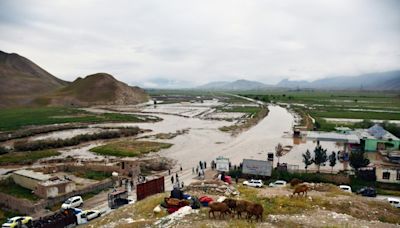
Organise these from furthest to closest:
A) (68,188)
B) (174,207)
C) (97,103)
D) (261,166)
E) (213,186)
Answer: (97,103) < (261,166) < (68,188) < (213,186) < (174,207)

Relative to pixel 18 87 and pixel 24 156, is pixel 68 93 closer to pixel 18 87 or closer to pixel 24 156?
pixel 18 87

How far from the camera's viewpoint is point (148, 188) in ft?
78.8

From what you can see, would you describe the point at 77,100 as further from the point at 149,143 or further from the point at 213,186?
the point at 213,186

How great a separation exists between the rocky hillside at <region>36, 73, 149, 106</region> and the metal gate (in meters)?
111

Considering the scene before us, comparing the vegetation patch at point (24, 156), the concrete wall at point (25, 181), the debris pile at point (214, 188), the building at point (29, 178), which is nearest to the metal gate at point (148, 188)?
the debris pile at point (214, 188)

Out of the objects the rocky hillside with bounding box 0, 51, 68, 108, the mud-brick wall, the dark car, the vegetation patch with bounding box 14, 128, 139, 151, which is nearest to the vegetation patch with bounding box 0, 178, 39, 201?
the mud-brick wall

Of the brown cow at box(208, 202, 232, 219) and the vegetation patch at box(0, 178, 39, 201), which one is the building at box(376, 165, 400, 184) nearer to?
the brown cow at box(208, 202, 232, 219)

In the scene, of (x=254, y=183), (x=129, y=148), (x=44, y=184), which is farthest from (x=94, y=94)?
(x=254, y=183)

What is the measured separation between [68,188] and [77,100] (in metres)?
112

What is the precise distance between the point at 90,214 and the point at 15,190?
1065cm

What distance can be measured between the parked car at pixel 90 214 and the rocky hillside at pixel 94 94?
370ft

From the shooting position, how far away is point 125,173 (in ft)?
107

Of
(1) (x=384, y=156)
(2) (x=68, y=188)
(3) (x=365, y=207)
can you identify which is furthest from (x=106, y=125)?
(3) (x=365, y=207)

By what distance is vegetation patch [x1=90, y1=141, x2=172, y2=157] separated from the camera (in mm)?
44438
